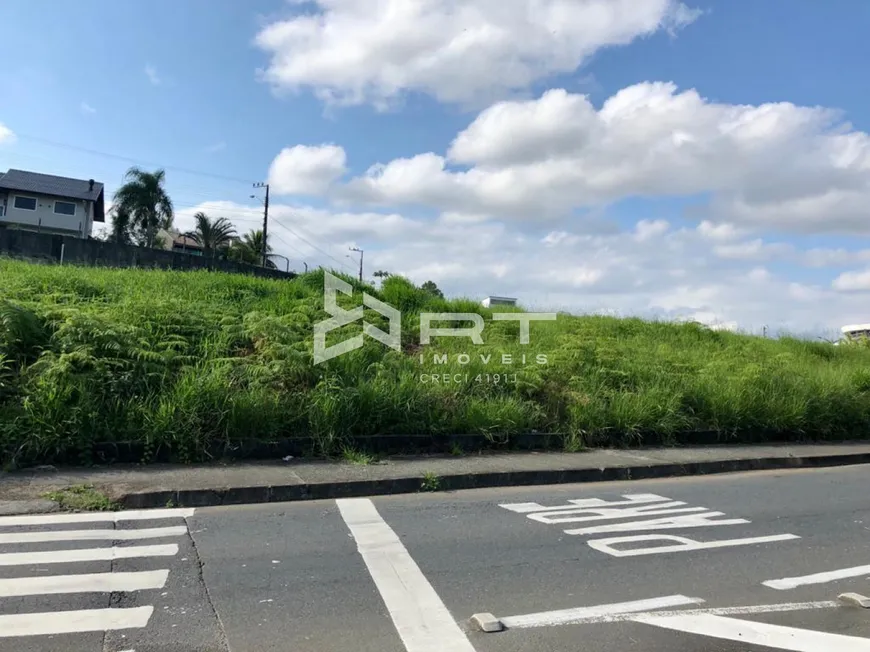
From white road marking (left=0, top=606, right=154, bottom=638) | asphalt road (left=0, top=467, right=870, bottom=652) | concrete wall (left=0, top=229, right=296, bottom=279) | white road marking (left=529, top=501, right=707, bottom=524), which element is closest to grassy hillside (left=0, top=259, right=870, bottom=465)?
asphalt road (left=0, top=467, right=870, bottom=652)

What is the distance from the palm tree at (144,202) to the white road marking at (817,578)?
45.6 metres

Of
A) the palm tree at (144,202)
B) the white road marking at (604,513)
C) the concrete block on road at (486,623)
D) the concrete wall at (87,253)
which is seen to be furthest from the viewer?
the palm tree at (144,202)

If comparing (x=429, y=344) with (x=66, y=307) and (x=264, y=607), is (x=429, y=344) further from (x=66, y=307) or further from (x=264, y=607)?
(x=264, y=607)

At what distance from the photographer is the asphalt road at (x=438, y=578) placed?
3705 millimetres

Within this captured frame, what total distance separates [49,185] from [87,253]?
125ft

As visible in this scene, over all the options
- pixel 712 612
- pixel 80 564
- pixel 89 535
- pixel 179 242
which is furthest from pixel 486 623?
pixel 179 242

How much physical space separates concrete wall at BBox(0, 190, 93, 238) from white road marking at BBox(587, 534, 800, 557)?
159 feet

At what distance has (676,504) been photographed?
7.11 metres

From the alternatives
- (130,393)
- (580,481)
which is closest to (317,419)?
(130,393)

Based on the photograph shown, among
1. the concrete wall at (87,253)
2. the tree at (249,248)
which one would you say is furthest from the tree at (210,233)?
the concrete wall at (87,253)

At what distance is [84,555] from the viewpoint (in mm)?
4863

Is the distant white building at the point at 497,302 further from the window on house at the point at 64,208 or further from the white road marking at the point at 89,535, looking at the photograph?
the window on house at the point at 64,208

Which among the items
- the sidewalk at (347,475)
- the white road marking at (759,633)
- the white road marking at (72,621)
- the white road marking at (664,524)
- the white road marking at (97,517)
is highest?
the sidewalk at (347,475)

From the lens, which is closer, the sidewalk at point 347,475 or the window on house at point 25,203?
the sidewalk at point 347,475
